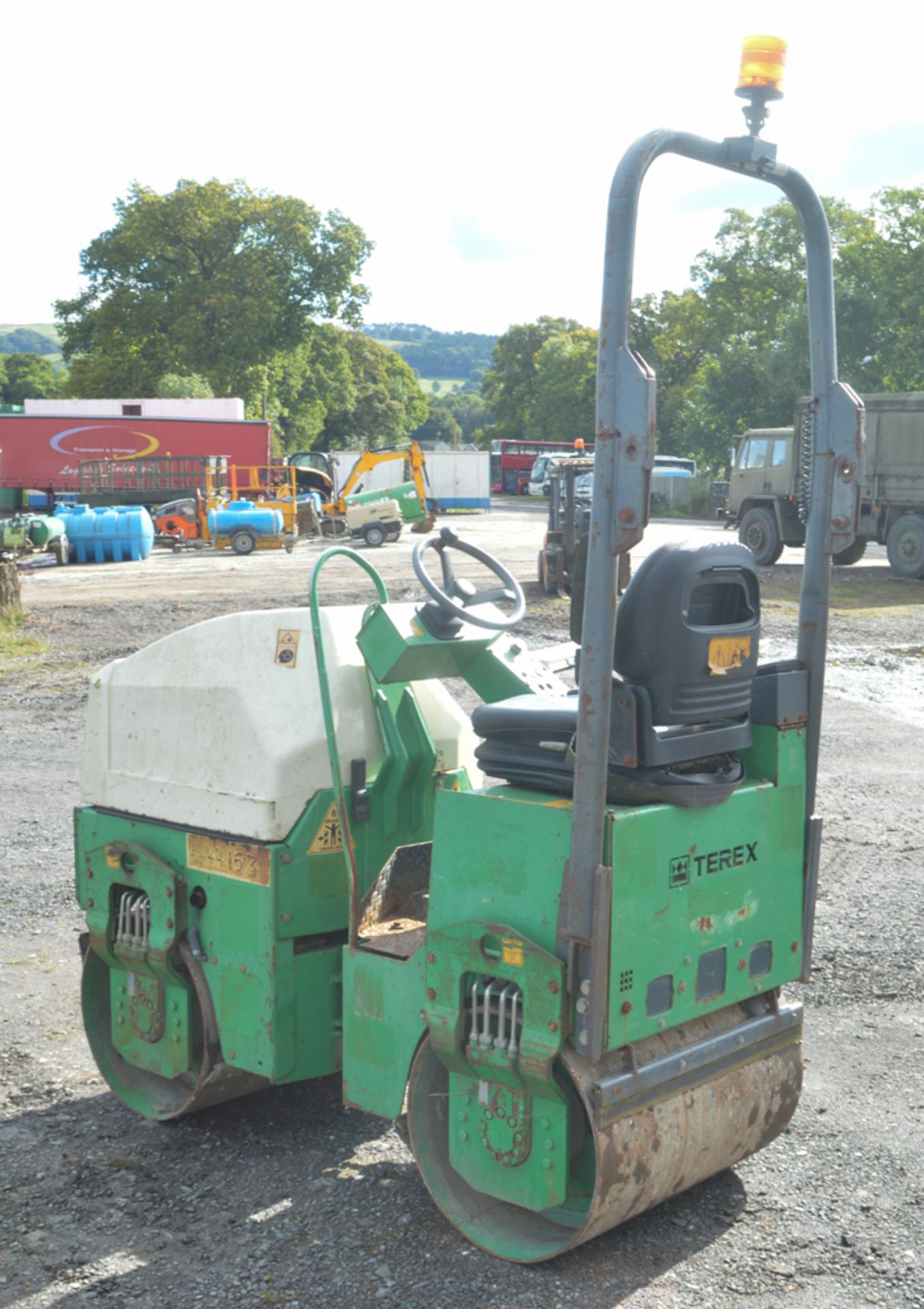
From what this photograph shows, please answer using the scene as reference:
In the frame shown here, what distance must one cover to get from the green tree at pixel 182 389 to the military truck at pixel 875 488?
26.3 meters

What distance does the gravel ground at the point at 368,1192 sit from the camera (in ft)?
10.6

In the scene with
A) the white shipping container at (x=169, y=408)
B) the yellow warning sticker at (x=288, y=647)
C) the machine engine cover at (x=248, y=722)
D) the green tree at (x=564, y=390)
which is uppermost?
the green tree at (x=564, y=390)

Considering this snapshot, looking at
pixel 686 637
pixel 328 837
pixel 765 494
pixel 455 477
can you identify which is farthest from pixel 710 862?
pixel 455 477

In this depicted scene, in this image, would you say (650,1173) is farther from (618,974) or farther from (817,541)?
(817,541)

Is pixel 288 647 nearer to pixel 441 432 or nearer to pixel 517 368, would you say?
pixel 517 368

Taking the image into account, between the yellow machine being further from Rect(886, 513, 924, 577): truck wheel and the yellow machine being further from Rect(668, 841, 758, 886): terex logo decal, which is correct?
Rect(668, 841, 758, 886): terex logo decal

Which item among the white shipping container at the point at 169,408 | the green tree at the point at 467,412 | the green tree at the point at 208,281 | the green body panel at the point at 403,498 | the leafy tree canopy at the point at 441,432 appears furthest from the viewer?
the green tree at the point at 467,412

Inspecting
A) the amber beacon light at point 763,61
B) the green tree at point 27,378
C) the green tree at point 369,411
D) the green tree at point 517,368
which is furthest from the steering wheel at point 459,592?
the green tree at point 27,378

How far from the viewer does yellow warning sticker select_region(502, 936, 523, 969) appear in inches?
122

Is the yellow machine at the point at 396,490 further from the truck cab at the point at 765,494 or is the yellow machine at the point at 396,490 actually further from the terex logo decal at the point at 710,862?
the terex logo decal at the point at 710,862

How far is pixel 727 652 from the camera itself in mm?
3186

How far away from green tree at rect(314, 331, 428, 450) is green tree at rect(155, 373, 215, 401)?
25.7 metres

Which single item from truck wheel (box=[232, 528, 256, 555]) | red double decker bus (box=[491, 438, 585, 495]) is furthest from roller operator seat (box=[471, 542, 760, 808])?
red double decker bus (box=[491, 438, 585, 495])

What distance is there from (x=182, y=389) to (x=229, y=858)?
44599mm
